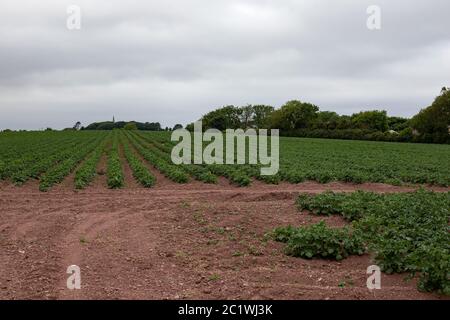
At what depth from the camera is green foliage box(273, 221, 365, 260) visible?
7.25m

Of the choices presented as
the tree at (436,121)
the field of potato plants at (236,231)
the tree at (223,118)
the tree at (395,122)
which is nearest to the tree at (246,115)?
the tree at (223,118)

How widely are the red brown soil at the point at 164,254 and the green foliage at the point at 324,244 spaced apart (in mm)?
174

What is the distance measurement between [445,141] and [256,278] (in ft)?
188

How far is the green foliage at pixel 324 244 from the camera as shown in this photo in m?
7.25

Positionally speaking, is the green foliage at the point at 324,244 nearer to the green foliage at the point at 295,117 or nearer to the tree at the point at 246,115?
the green foliage at the point at 295,117

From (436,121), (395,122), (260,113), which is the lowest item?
(436,121)

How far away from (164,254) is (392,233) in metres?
3.88

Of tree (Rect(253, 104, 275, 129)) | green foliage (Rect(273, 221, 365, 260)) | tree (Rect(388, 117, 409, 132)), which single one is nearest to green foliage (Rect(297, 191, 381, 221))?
green foliage (Rect(273, 221, 365, 260))

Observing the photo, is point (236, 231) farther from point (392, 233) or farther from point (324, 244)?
point (392, 233)

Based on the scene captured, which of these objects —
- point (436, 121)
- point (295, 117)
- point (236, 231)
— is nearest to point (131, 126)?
point (295, 117)

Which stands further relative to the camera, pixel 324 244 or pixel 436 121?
pixel 436 121

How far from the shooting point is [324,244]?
24.1ft

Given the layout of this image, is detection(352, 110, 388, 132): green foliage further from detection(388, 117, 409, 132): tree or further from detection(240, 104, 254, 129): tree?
detection(240, 104, 254, 129): tree
